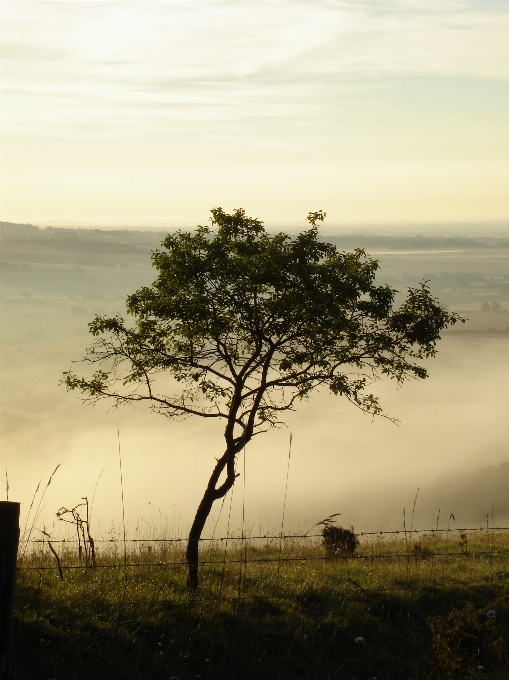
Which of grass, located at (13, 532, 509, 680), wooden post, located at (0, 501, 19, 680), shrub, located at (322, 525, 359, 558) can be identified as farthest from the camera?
shrub, located at (322, 525, 359, 558)

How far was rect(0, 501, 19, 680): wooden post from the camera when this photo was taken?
23.7 ft

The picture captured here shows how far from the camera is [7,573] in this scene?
7285 mm

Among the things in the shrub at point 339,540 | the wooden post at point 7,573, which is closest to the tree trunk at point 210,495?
the shrub at point 339,540

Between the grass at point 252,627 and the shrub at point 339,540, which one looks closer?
the grass at point 252,627

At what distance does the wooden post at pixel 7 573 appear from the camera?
7.23 meters

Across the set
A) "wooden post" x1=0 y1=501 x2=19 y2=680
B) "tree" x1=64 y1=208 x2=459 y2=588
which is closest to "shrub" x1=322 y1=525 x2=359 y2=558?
"tree" x1=64 y1=208 x2=459 y2=588

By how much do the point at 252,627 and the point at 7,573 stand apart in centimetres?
428

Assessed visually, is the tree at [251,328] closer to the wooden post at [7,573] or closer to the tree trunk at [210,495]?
the tree trunk at [210,495]

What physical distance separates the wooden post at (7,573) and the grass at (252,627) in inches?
A: 34.3

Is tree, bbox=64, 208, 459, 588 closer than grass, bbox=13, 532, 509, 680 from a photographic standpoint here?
No

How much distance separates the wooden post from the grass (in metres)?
0.87

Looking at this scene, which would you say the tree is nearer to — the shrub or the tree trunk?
the tree trunk

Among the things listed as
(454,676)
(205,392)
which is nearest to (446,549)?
(205,392)

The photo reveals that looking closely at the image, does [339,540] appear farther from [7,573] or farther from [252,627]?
[7,573]
